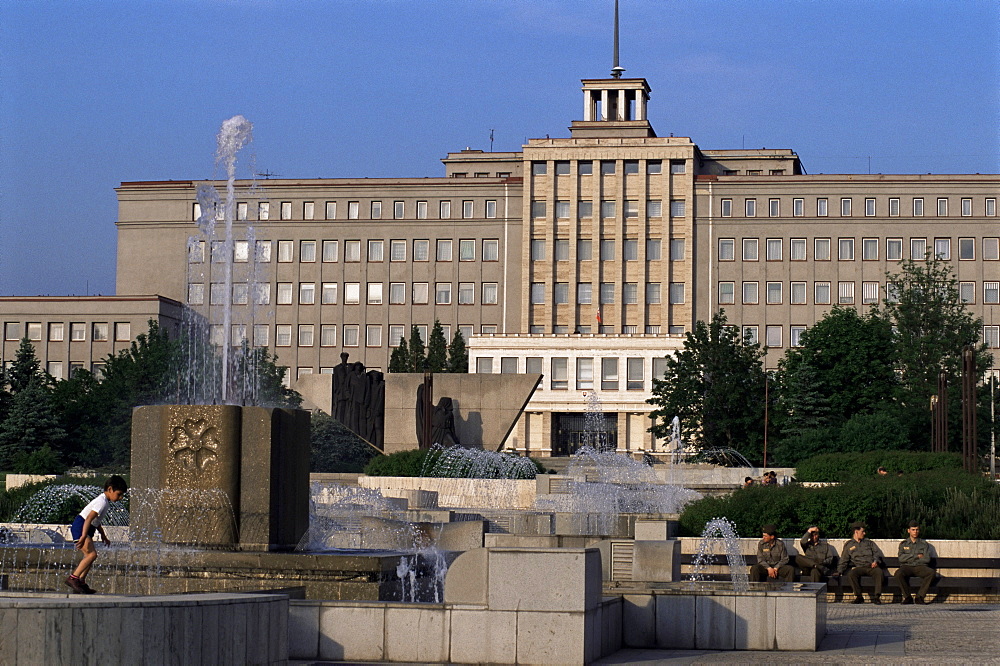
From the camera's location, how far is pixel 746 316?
309 ft

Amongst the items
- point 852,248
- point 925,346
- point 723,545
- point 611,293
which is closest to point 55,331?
point 611,293

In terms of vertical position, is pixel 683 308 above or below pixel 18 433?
above

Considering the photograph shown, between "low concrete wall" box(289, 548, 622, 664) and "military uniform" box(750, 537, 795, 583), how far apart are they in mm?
5752

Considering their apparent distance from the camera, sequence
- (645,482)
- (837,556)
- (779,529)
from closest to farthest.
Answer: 1. (837,556)
2. (779,529)
3. (645,482)

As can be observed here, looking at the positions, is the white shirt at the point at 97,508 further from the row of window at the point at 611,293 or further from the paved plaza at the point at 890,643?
the row of window at the point at 611,293

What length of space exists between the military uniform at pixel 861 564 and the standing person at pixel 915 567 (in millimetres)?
244

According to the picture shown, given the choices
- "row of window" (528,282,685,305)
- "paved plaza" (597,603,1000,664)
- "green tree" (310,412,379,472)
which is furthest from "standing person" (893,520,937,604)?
"row of window" (528,282,685,305)

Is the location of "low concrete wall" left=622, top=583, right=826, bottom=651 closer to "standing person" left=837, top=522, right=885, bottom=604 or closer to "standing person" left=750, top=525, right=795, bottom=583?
"standing person" left=750, top=525, right=795, bottom=583

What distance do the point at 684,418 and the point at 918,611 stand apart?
41317 millimetres

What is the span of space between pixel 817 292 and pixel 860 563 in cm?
7773

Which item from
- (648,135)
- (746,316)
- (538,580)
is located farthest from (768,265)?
(538,580)

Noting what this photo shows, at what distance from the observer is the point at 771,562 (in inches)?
672

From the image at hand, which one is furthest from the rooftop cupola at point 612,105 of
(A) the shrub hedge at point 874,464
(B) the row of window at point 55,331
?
(A) the shrub hedge at point 874,464

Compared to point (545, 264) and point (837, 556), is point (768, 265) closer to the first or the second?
point (545, 264)
